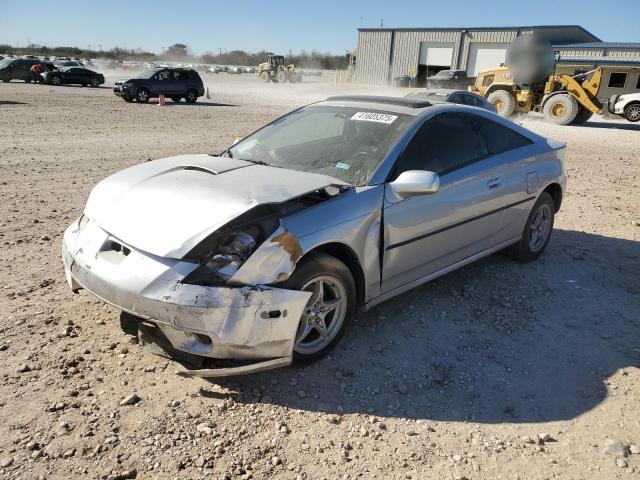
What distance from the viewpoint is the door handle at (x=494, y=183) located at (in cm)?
423

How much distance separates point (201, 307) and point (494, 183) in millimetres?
2782

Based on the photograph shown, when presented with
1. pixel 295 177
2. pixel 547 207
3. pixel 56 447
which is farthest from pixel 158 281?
pixel 547 207

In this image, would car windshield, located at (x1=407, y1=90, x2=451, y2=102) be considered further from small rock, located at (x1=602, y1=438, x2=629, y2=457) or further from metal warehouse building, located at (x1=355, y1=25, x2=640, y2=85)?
metal warehouse building, located at (x1=355, y1=25, x2=640, y2=85)

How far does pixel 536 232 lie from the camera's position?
202 inches

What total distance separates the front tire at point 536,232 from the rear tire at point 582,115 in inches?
649

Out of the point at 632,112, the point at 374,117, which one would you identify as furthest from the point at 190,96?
the point at 374,117

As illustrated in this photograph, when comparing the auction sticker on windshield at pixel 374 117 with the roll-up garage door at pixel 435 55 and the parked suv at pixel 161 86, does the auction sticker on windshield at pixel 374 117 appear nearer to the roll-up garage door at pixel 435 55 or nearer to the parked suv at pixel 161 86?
the parked suv at pixel 161 86

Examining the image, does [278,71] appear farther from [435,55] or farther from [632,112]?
[632,112]

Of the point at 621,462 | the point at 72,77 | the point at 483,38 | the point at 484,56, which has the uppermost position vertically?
the point at 483,38

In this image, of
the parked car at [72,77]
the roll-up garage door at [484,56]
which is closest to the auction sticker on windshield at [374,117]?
the parked car at [72,77]

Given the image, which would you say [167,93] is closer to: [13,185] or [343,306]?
[13,185]

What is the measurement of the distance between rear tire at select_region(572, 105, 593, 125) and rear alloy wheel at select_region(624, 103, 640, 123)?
152 cm

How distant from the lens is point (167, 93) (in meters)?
23.0

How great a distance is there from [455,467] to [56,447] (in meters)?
1.91
